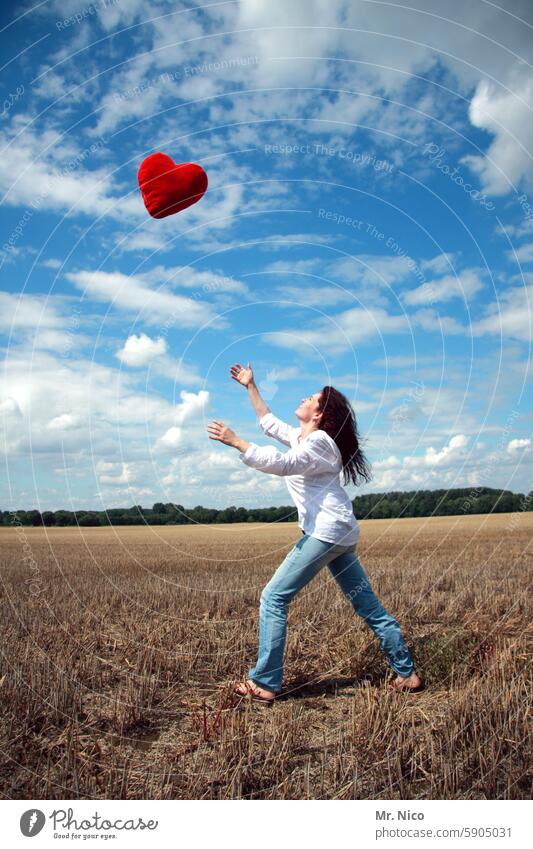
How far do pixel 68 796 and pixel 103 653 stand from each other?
11.9 feet

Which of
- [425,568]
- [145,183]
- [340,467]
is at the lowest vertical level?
[425,568]

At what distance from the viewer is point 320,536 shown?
541cm

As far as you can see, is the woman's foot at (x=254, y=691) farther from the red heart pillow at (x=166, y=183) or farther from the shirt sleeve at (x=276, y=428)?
the red heart pillow at (x=166, y=183)

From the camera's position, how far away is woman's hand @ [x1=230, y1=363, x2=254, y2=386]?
19.8 ft

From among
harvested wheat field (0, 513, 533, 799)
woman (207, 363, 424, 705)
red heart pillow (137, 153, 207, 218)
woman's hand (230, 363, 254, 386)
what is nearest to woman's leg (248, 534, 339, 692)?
woman (207, 363, 424, 705)

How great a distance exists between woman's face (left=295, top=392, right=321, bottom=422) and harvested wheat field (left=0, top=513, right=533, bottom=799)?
241 cm

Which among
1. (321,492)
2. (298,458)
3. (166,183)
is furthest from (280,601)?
(166,183)

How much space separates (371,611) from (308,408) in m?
2.01

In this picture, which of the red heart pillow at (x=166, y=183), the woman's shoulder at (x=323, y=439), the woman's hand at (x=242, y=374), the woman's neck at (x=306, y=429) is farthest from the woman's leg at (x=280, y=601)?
the red heart pillow at (x=166, y=183)

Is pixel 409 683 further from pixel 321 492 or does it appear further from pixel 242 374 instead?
pixel 242 374
